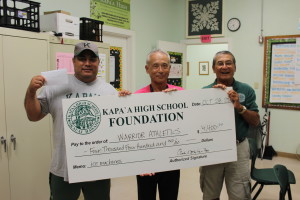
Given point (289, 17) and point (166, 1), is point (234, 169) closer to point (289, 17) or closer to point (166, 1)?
point (289, 17)

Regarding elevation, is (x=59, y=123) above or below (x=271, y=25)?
below

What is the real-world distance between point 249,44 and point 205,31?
0.84 m

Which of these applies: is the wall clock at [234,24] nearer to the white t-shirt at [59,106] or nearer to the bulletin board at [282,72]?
the bulletin board at [282,72]

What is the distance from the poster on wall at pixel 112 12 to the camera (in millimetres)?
3635

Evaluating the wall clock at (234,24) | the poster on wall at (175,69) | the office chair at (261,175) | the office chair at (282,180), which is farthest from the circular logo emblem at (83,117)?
the wall clock at (234,24)

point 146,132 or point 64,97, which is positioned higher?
point 64,97

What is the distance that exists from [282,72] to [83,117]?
3.94 metres

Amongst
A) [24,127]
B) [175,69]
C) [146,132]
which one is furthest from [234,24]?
[24,127]

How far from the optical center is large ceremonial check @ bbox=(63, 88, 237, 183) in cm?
157

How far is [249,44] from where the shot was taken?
4797 millimetres

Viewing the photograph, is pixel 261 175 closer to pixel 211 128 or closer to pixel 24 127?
pixel 211 128

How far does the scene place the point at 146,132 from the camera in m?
1.69

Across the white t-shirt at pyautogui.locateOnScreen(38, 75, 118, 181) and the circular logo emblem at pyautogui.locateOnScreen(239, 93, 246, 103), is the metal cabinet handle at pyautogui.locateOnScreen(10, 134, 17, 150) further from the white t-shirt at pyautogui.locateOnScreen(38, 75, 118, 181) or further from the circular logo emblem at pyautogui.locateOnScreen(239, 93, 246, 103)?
the circular logo emblem at pyautogui.locateOnScreen(239, 93, 246, 103)

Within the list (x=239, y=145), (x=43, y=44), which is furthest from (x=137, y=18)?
(x=239, y=145)
